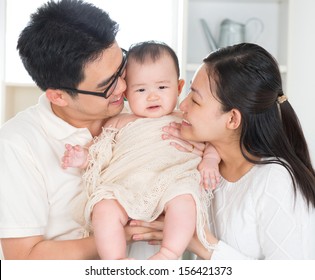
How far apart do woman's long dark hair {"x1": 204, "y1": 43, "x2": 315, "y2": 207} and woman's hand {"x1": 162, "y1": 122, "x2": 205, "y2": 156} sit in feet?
0.49

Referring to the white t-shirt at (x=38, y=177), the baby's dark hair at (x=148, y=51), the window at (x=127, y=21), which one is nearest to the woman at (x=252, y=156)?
the baby's dark hair at (x=148, y=51)

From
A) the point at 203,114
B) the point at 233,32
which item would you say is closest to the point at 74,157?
the point at 203,114

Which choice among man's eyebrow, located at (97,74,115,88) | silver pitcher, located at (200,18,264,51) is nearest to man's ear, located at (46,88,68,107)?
man's eyebrow, located at (97,74,115,88)

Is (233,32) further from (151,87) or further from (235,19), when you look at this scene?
(151,87)

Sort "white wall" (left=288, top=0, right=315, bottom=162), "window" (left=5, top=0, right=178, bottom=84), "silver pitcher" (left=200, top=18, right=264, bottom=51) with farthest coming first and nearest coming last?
"window" (left=5, top=0, right=178, bottom=84)
"white wall" (left=288, top=0, right=315, bottom=162)
"silver pitcher" (left=200, top=18, right=264, bottom=51)

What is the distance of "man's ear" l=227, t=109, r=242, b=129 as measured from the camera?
163cm

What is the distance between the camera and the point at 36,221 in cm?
165

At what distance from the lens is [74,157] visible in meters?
1.67

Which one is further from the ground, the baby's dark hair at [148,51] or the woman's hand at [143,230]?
the baby's dark hair at [148,51]

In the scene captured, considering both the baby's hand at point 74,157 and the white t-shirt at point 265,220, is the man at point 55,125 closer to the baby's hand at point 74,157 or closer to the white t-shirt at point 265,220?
the baby's hand at point 74,157

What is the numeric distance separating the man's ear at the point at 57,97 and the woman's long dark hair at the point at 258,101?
47 cm

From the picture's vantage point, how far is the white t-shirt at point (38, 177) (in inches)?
64.0

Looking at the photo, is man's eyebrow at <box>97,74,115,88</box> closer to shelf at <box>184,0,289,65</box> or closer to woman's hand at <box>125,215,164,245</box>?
woman's hand at <box>125,215,164,245</box>
